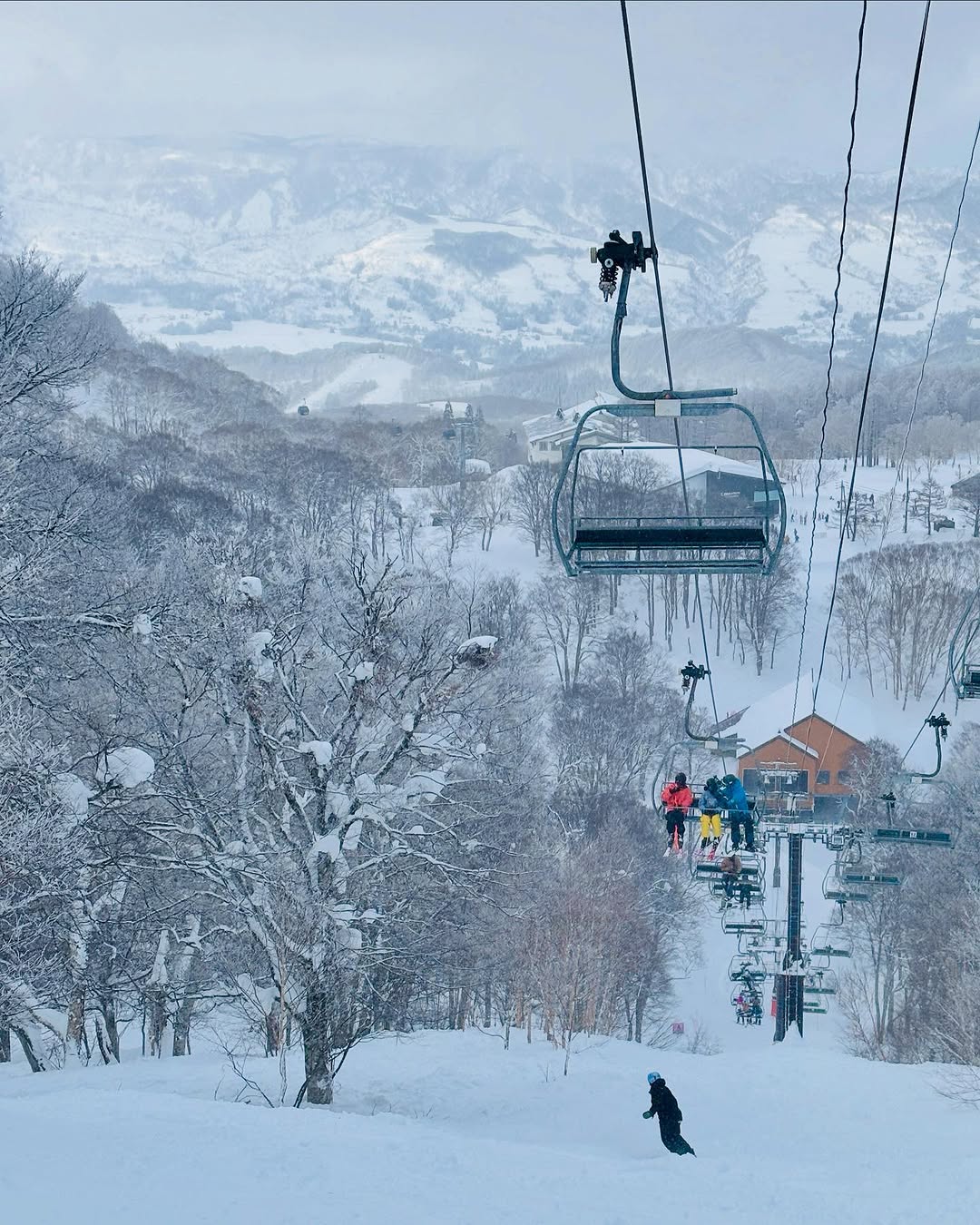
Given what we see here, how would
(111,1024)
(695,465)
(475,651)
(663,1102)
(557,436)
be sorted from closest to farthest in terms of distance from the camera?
(663,1102) → (475,651) → (111,1024) → (695,465) → (557,436)

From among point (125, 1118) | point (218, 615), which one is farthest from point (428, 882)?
point (125, 1118)

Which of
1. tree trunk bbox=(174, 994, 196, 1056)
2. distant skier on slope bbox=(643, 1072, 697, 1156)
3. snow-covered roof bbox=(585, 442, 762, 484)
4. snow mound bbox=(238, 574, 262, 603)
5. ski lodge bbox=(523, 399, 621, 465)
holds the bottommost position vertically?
tree trunk bbox=(174, 994, 196, 1056)

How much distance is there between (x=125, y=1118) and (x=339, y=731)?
22.3 feet

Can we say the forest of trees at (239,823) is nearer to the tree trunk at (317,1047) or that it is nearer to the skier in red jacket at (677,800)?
the tree trunk at (317,1047)

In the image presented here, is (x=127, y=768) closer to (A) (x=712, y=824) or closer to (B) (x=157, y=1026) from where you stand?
(A) (x=712, y=824)

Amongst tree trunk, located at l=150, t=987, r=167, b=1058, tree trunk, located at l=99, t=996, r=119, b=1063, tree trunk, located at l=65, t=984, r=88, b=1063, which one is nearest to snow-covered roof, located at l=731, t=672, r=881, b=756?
tree trunk, located at l=150, t=987, r=167, b=1058

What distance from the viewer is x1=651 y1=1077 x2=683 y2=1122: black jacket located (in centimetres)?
1442

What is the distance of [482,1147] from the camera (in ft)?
43.7

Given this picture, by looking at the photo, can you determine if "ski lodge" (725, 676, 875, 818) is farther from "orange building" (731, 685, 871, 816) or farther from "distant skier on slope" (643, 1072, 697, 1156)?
"distant skier on slope" (643, 1072, 697, 1156)

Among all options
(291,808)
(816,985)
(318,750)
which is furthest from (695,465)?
(318,750)

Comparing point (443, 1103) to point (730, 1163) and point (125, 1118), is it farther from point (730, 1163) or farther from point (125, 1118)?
point (125, 1118)

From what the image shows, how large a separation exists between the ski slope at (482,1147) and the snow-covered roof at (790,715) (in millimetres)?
39277

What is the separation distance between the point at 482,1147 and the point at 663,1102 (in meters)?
2.40

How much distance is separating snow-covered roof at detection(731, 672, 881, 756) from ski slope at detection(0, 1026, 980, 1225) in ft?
129
